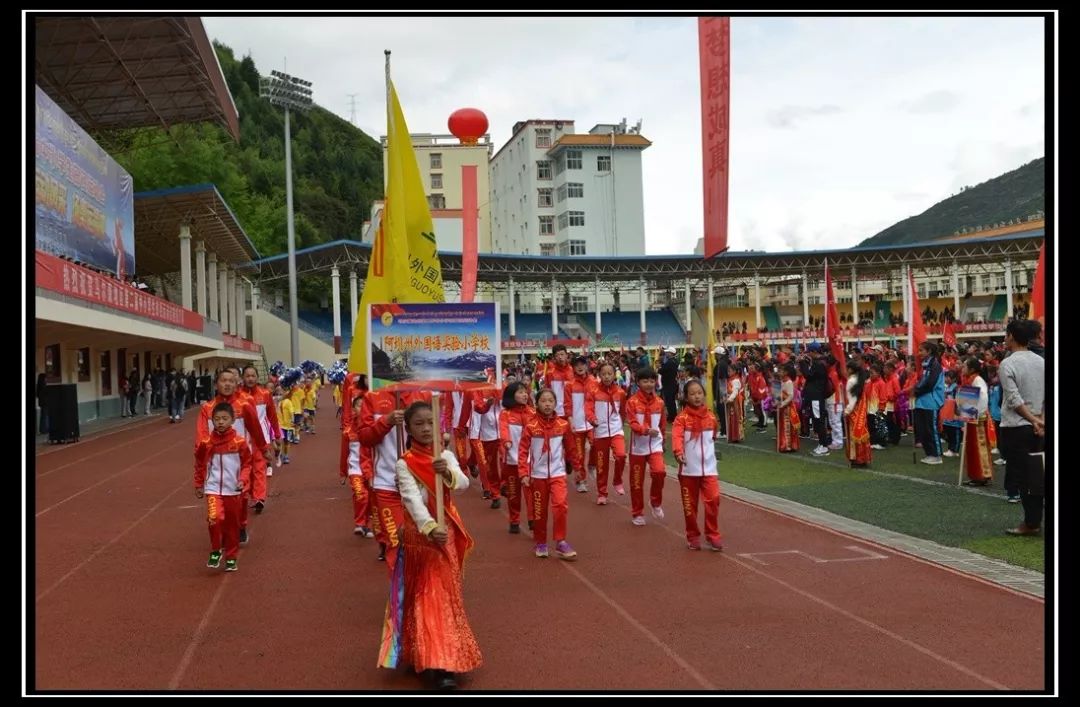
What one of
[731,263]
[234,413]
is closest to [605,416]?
[234,413]

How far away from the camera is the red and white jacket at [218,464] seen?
7.16 metres

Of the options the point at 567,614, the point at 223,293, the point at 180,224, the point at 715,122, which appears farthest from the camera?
the point at 223,293

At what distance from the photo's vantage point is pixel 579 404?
11.6 meters

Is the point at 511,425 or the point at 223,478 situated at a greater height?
the point at 511,425

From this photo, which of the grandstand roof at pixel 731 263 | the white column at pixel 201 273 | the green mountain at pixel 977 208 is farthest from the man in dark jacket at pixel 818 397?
the green mountain at pixel 977 208

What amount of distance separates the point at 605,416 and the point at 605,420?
51 millimetres

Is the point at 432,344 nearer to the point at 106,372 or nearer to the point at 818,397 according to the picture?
the point at 818,397

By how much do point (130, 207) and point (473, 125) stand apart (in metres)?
34.6

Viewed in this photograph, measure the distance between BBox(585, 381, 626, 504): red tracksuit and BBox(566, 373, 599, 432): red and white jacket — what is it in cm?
60

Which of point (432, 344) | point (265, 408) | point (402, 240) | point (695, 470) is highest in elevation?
point (402, 240)

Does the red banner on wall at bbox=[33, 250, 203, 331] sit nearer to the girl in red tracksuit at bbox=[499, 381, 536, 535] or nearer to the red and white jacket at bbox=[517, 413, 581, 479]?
the girl in red tracksuit at bbox=[499, 381, 536, 535]
